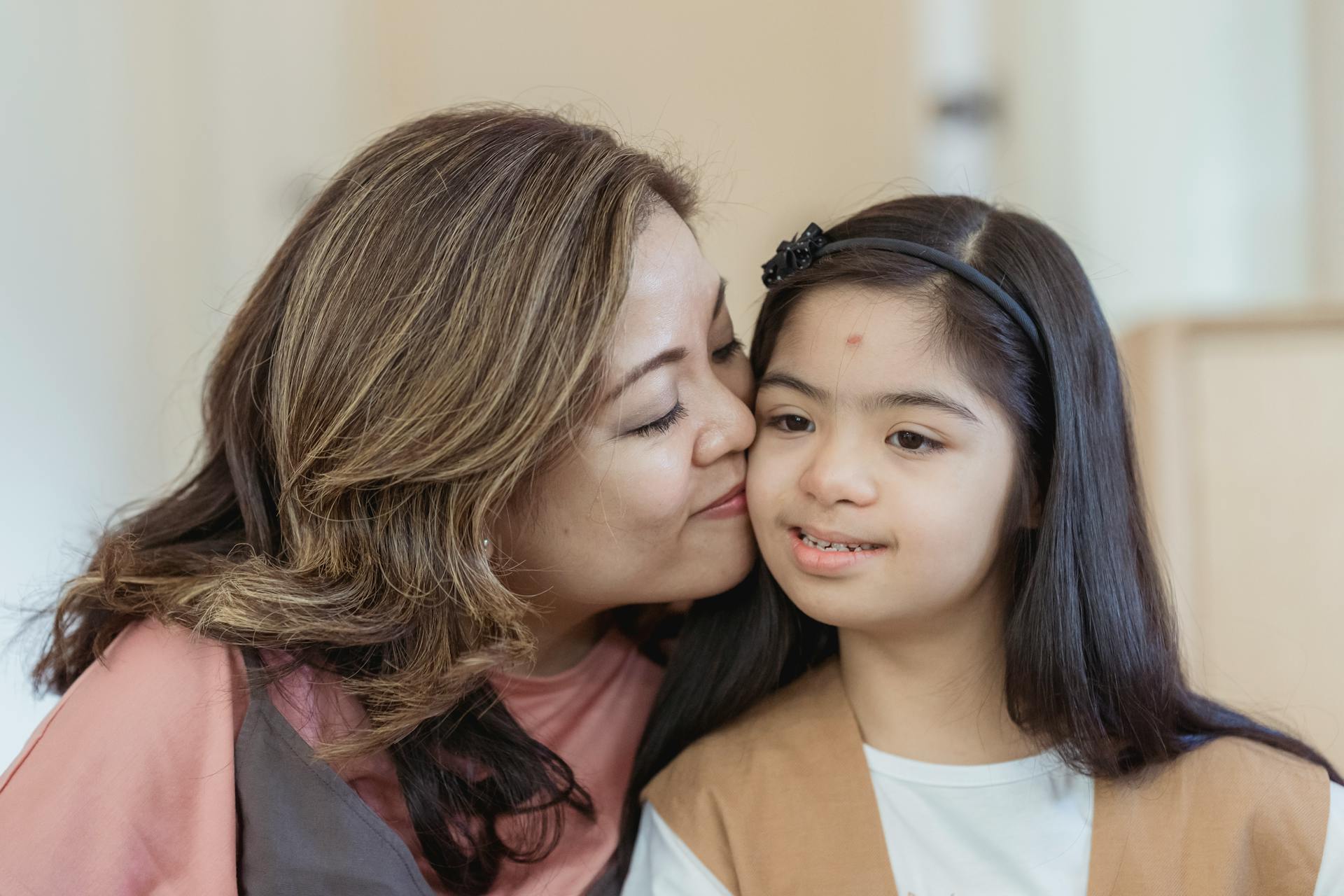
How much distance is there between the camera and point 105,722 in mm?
1121

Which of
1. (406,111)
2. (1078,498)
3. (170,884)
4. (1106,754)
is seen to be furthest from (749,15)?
(170,884)

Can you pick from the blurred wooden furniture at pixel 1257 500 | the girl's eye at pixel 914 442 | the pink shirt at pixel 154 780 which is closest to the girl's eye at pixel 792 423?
the girl's eye at pixel 914 442

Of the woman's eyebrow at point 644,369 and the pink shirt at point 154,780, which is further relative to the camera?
the woman's eyebrow at point 644,369

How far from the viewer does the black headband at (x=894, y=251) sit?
46.7 inches

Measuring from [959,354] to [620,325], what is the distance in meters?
0.33

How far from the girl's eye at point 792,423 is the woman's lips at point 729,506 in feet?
0.24

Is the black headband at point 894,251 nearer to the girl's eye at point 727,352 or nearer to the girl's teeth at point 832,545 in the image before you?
the girl's eye at point 727,352

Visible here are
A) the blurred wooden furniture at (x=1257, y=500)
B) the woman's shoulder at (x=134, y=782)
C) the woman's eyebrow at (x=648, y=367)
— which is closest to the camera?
the woman's shoulder at (x=134, y=782)

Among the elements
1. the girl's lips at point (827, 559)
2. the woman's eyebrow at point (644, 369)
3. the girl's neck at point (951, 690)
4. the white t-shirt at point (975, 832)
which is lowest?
the white t-shirt at point (975, 832)

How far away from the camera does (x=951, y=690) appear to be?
1.25 metres

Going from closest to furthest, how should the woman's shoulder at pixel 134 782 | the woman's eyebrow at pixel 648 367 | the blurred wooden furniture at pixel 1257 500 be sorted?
the woman's shoulder at pixel 134 782 < the woman's eyebrow at pixel 648 367 < the blurred wooden furniture at pixel 1257 500

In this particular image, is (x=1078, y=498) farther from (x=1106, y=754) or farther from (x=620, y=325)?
(x=620, y=325)

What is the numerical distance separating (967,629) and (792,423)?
0.94ft

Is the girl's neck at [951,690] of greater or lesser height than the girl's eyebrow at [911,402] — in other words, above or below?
below
